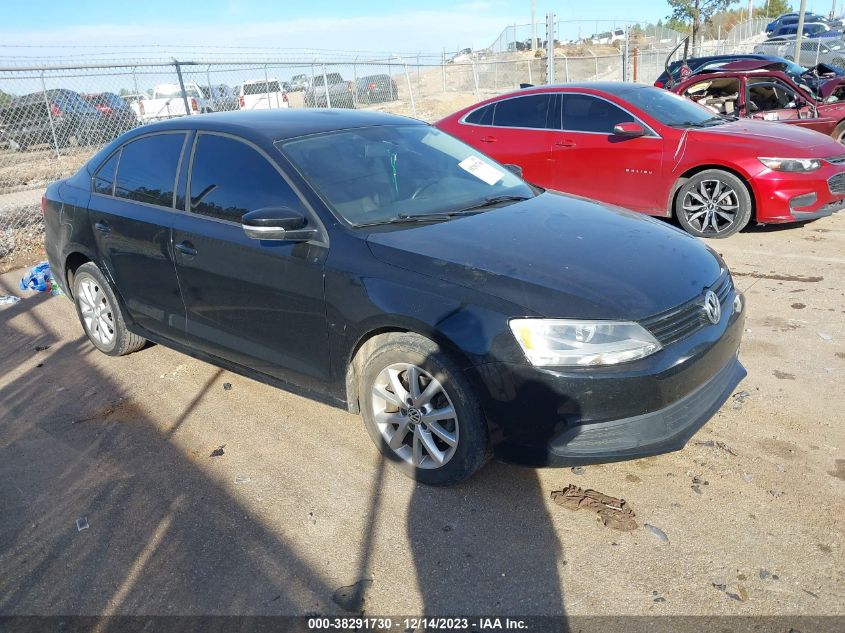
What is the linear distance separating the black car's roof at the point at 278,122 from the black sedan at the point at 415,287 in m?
0.02

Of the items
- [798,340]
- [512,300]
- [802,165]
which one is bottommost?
[798,340]

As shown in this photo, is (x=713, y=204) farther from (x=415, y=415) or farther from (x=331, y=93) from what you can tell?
(x=331, y=93)

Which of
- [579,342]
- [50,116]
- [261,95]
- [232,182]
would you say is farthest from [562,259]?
[261,95]

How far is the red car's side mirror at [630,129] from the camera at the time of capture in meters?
7.24

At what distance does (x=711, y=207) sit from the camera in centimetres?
716

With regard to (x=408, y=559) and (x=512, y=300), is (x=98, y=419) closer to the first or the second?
(x=408, y=559)

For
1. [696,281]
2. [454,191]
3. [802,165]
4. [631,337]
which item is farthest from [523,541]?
[802,165]

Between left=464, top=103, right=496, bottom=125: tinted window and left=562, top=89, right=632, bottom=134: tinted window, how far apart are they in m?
0.94

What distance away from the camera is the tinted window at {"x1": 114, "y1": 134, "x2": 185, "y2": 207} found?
4.27 m

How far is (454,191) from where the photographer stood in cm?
405

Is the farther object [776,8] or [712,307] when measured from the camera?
[776,8]

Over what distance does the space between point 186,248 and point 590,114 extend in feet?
17.1

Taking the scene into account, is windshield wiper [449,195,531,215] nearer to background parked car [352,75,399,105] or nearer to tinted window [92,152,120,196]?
tinted window [92,152,120,196]

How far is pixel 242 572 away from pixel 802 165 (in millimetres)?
6512
